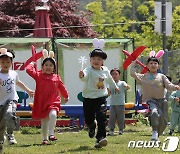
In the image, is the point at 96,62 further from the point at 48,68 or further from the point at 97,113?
the point at 48,68

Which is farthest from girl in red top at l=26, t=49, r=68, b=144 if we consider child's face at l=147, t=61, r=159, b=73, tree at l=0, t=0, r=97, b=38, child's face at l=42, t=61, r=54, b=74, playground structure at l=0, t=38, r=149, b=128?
tree at l=0, t=0, r=97, b=38

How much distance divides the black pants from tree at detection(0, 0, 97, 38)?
1377 cm

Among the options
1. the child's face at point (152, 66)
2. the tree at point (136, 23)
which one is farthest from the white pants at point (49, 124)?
the tree at point (136, 23)

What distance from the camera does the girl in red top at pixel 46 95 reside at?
9719mm

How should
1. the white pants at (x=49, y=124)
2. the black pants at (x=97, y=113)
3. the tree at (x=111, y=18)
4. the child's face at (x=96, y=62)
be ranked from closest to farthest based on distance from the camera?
the black pants at (x=97, y=113) → the child's face at (x=96, y=62) → the white pants at (x=49, y=124) → the tree at (x=111, y=18)

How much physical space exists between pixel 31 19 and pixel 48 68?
14.5 meters

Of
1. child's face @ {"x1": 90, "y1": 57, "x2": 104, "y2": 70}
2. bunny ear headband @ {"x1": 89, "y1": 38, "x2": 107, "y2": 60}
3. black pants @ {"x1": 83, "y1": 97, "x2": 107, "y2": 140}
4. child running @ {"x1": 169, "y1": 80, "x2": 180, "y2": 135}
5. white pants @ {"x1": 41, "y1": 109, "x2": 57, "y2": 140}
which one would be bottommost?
child running @ {"x1": 169, "y1": 80, "x2": 180, "y2": 135}

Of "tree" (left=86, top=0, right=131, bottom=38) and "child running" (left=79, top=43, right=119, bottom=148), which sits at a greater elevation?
"tree" (left=86, top=0, right=131, bottom=38)

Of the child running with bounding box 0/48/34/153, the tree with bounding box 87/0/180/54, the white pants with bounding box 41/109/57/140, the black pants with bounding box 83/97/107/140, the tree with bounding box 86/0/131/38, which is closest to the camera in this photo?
the child running with bounding box 0/48/34/153

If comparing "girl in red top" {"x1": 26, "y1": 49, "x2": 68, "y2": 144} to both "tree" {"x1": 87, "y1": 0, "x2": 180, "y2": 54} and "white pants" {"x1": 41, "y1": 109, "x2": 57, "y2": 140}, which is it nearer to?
"white pants" {"x1": 41, "y1": 109, "x2": 57, "y2": 140}

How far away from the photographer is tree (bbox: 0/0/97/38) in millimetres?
23859

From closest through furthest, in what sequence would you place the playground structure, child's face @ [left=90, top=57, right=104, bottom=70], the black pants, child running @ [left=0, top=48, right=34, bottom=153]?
child running @ [left=0, top=48, right=34, bottom=153] → the black pants → child's face @ [left=90, top=57, right=104, bottom=70] → the playground structure

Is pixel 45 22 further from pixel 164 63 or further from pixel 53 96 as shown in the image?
pixel 53 96

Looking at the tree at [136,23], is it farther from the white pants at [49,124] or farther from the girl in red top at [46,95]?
the white pants at [49,124]
